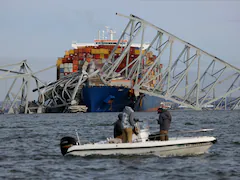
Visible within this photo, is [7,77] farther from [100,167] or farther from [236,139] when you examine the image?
[100,167]

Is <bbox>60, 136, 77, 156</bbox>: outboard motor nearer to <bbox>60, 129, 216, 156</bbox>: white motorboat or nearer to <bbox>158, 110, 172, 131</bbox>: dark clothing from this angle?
<bbox>60, 129, 216, 156</bbox>: white motorboat

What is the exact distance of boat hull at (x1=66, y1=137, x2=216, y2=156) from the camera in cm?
2016

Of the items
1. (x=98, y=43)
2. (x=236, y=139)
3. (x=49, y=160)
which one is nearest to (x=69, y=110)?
(x=98, y=43)

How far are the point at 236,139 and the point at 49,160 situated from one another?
464 inches

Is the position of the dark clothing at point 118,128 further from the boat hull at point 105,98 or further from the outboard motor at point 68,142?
the boat hull at point 105,98

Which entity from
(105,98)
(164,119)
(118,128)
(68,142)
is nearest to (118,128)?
(118,128)

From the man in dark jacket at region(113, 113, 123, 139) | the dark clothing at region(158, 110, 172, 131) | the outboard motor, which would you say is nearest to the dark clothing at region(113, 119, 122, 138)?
the man in dark jacket at region(113, 113, 123, 139)

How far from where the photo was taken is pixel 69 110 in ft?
286

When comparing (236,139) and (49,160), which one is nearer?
(49,160)

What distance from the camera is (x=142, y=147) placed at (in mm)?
20172

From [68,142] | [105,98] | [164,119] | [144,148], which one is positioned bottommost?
[144,148]

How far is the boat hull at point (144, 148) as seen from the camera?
794 inches

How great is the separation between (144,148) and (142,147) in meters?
0.08

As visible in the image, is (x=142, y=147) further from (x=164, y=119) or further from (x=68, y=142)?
(x=68, y=142)
